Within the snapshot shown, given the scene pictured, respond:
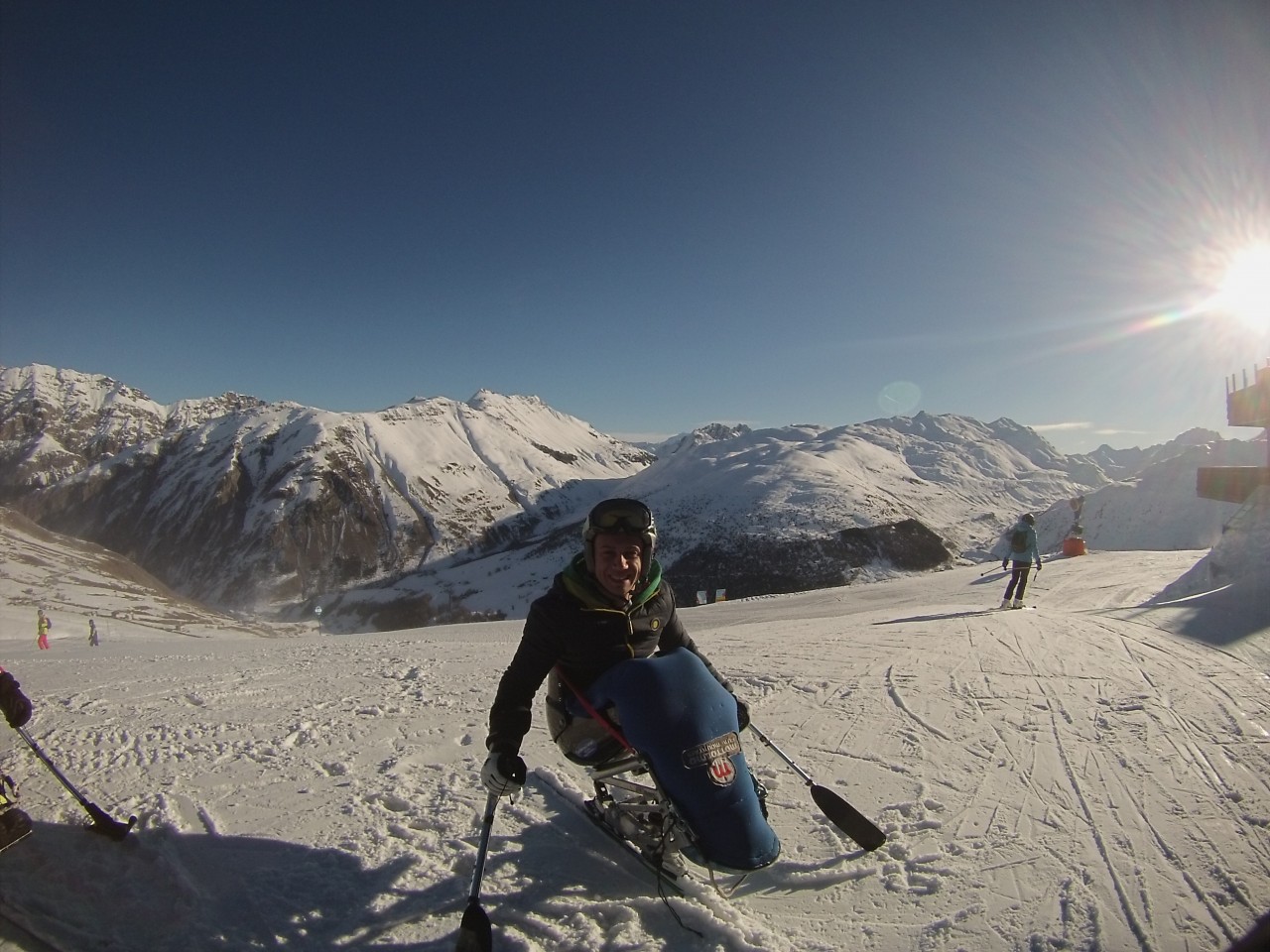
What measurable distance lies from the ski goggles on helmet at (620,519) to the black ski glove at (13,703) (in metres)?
3.86

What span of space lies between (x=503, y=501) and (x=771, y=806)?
357 ft

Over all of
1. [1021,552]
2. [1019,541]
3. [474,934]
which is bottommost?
[474,934]

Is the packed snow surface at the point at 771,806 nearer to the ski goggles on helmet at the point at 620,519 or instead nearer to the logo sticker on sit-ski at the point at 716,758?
the logo sticker on sit-ski at the point at 716,758

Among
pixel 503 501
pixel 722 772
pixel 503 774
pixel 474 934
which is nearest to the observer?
pixel 474 934

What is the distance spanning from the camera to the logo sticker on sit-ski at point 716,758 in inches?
120

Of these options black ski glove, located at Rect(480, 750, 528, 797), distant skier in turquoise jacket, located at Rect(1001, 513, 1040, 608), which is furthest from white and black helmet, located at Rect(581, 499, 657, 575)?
distant skier in turquoise jacket, located at Rect(1001, 513, 1040, 608)

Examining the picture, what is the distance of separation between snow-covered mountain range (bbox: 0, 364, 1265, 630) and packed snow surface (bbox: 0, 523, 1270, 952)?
130 feet

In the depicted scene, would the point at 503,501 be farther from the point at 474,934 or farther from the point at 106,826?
the point at 474,934

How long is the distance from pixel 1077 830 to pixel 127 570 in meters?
81.5

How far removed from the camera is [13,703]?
12.4 feet

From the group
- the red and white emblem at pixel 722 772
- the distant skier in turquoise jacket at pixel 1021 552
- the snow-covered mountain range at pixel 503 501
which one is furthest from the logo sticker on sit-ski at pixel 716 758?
the snow-covered mountain range at pixel 503 501

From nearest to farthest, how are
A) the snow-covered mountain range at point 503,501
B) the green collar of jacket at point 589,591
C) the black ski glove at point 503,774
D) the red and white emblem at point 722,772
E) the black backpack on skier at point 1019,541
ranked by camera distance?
the red and white emblem at point 722,772 < the black ski glove at point 503,774 < the green collar of jacket at point 589,591 < the black backpack on skier at point 1019,541 < the snow-covered mountain range at point 503,501

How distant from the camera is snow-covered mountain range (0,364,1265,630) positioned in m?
51.2

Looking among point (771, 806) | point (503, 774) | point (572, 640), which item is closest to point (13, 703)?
point (503, 774)
